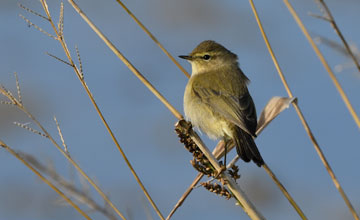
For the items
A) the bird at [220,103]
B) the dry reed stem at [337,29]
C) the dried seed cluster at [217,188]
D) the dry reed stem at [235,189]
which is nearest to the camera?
the dry reed stem at [337,29]

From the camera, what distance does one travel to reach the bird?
3291 mm

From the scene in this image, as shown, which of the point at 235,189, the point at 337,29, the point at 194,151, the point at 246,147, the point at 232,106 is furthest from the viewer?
the point at 232,106

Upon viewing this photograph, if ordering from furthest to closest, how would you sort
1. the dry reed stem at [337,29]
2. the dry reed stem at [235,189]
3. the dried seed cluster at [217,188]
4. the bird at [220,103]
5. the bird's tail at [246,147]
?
the bird at [220,103], the bird's tail at [246,147], the dried seed cluster at [217,188], the dry reed stem at [235,189], the dry reed stem at [337,29]

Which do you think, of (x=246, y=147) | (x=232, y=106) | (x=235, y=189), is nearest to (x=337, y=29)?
(x=235, y=189)

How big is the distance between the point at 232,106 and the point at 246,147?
492 mm

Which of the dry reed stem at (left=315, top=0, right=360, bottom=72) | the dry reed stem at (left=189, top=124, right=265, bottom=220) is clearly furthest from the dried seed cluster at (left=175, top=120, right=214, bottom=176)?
the dry reed stem at (left=315, top=0, right=360, bottom=72)

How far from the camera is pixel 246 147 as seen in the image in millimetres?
3180

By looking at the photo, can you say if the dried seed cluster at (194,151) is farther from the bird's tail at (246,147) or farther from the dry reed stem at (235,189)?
the bird's tail at (246,147)

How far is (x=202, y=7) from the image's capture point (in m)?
8.31

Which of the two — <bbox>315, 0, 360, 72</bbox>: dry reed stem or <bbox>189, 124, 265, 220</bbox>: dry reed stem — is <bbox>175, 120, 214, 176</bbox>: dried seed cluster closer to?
<bbox>189, 124, 265, 220</bbox>: dry reed stem

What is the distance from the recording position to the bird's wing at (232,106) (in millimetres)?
3324

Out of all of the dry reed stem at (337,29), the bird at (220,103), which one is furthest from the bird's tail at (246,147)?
the dry reed stem at (337,29)

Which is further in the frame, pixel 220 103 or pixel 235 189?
pixel 220 103

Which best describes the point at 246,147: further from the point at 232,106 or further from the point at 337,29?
the point at 337,29
